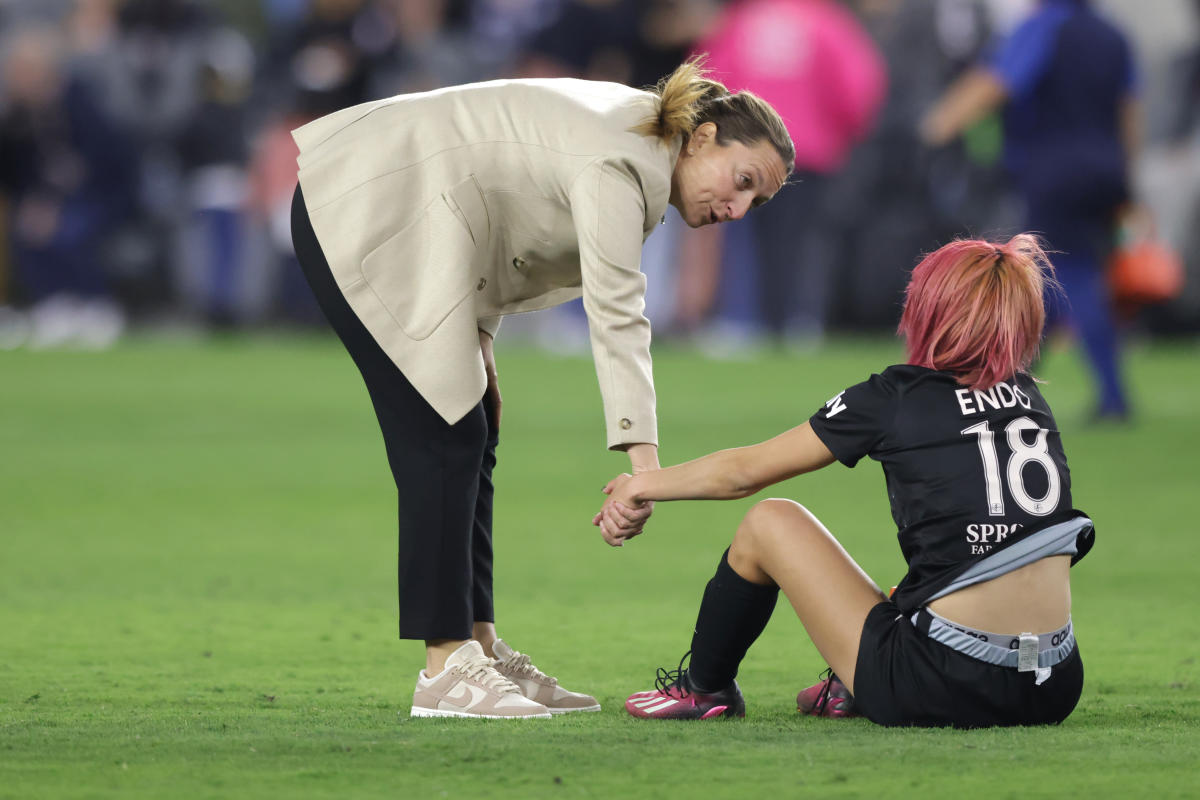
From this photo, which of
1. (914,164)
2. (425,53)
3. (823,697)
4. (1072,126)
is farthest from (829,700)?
(425,53)

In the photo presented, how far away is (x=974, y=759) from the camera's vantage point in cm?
368

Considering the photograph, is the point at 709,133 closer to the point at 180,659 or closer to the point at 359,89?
the point at 180,659

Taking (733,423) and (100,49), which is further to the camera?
(100,49)

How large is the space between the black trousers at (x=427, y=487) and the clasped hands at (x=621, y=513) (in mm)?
327

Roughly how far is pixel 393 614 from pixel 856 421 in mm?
2302

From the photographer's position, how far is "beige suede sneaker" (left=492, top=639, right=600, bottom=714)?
4.43 m

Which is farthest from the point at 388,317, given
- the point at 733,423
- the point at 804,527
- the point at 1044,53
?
the point at 1044,53

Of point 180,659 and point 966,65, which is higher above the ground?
point 966,65

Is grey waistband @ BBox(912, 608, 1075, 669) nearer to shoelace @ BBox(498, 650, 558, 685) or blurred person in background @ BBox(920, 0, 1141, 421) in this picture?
shoelace @ BBox(498, 650, 558, 685)

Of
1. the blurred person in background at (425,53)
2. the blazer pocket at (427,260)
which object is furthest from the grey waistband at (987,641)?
the blurred person in background at (425,53)

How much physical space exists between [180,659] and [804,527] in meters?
1.88

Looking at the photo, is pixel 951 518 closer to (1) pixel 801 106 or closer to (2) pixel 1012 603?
(2) pixel 1012 603

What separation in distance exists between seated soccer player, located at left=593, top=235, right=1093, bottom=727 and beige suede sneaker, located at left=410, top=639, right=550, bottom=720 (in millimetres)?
595

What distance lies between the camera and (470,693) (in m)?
4.27
